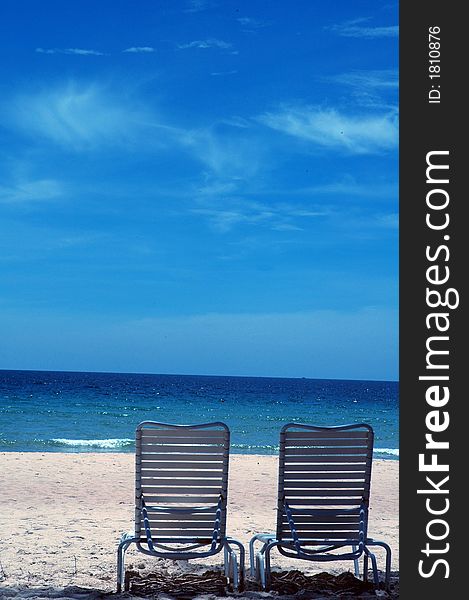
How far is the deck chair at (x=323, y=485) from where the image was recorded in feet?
16.0

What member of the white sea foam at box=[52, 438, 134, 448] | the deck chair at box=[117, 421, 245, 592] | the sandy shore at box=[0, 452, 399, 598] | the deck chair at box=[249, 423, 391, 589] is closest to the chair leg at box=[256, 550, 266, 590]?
the deck chair at box=[249, 423, 391, 589]

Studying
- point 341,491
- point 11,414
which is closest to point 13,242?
point 11,414

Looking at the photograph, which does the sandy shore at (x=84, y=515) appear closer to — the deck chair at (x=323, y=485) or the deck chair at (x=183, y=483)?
the deck chair at (x=183, y=483)

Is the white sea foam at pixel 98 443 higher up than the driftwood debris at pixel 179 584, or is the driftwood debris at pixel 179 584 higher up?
the white sea foam at pixel 98 443

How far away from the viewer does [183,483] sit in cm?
494

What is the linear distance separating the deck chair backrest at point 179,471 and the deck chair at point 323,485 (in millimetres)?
369

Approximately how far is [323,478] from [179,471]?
0.89 metres

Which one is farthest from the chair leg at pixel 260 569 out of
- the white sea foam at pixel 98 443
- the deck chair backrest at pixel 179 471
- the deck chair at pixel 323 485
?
the white sea foam at pixel 98 443

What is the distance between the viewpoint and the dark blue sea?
21.5m

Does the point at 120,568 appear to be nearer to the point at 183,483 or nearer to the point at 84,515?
the point at 183,483

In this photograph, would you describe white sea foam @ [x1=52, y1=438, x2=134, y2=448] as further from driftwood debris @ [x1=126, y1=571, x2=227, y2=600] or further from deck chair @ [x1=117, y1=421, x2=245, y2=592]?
deck chair @ [x1=117, y1=421, x2=245, y2=592]

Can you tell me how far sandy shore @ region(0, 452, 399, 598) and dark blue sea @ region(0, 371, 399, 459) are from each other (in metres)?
5.73

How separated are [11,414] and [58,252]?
40.1 feet

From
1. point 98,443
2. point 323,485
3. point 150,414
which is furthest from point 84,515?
point 150,414
